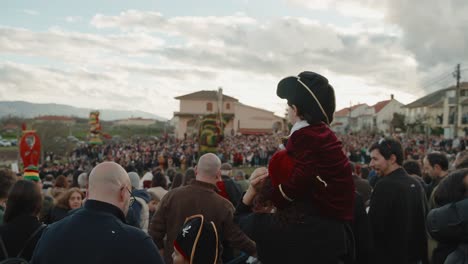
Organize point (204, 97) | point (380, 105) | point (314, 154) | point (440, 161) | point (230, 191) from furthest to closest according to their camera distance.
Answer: point (380, 105) < point (204, 97) < point (230, 191) < point (440, 161) < point (314, 154)

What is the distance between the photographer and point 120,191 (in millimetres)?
2721

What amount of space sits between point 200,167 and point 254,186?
230cm

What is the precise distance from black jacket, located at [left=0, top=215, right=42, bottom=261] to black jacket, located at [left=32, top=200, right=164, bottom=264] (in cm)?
123

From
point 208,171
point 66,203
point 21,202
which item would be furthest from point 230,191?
point 21,202

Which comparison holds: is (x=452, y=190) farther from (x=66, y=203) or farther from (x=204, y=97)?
(x=204, y=97)

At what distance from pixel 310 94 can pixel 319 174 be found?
17.9 inches

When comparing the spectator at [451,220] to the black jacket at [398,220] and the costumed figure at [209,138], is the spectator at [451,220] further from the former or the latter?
the costumed figure at [209,138]

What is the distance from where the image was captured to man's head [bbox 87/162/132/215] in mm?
2664

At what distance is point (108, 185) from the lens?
268 centimetres

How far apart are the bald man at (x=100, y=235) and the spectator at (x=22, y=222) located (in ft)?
4.13

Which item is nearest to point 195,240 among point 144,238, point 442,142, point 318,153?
point 144,238

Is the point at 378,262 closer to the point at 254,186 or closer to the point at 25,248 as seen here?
the point at 254,186

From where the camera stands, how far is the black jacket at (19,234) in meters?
3.70

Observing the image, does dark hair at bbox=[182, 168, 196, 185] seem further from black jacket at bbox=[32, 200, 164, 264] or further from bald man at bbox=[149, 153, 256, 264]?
black jacket at bbox=[32, 200, 164, 264]
